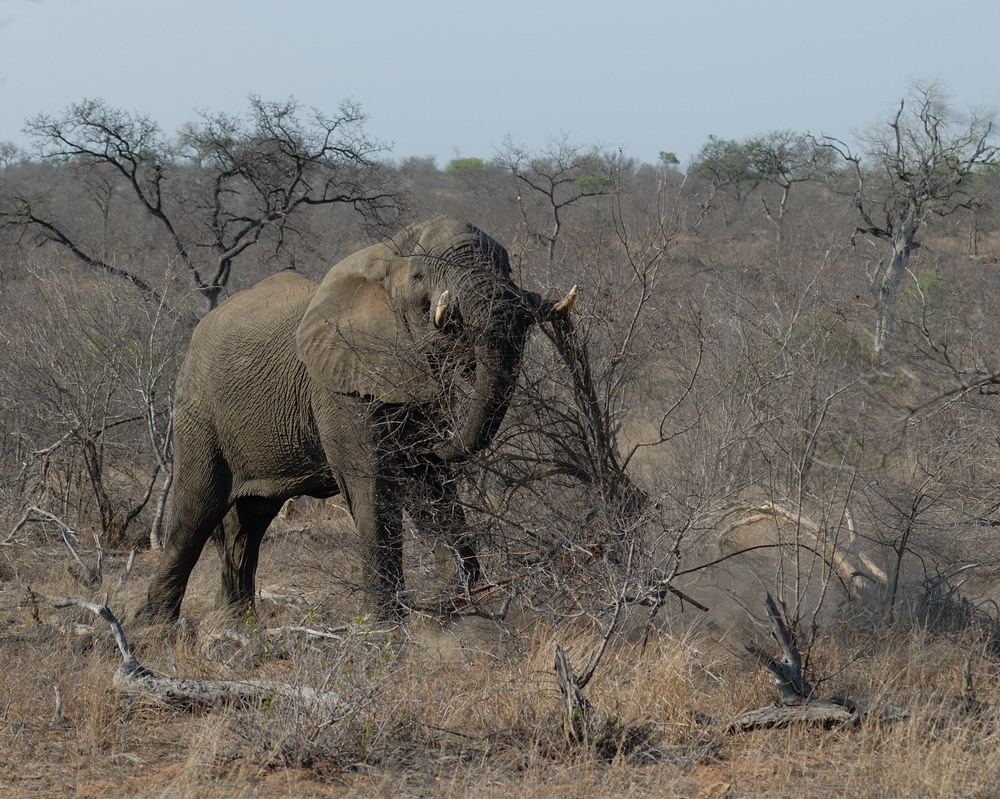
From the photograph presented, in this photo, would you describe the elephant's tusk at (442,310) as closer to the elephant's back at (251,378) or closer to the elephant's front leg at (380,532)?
the elephant's front leg at (380,532)

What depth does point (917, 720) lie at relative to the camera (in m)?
4.80

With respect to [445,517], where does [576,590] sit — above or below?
below

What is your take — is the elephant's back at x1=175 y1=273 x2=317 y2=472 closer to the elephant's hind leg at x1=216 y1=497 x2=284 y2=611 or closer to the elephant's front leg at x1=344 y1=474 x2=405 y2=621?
the elephant's hind leg at x1=216 y1=497 x2=284 y2=611

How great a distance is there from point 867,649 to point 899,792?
83.2 inches

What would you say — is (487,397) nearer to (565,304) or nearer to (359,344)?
(565,304)

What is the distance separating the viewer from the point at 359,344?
→ 265 inches

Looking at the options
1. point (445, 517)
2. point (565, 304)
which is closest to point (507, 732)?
point (445, 517)

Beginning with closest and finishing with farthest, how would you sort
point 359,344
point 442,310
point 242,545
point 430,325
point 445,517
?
point 442,310 < point 430,325 < point 445,517 < point 359,344 < point 242,545

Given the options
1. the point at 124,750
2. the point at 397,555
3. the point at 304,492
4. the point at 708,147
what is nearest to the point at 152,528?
the point at 304,492

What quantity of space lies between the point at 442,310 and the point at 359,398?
1.01 metres

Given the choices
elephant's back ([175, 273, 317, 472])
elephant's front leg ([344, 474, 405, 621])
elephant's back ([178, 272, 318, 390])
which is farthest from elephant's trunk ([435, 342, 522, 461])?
elephant's back ([178, 272, 318, 390])

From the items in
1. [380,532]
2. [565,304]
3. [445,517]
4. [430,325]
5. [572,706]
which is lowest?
[572,706]

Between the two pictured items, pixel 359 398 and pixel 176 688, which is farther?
pixel 359 398

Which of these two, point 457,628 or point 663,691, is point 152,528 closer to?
point 457,628
